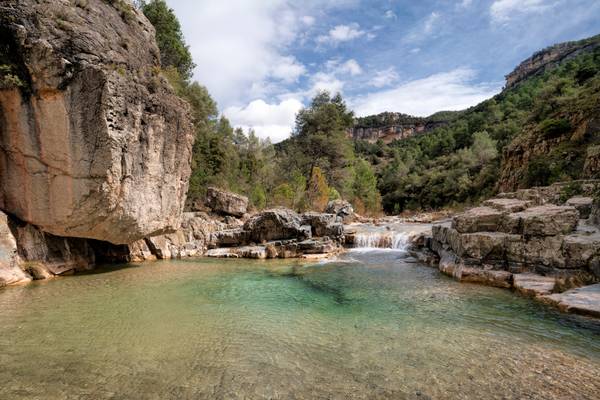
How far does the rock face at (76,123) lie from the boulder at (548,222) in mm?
13118

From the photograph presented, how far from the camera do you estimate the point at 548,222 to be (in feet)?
32.0

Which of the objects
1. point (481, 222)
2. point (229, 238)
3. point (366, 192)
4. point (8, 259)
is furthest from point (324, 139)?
point (8, 259)

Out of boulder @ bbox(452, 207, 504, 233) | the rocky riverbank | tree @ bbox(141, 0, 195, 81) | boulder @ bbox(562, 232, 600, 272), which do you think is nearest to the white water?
the rocky riverbank

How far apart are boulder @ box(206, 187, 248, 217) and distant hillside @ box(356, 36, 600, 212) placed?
66.6 feet

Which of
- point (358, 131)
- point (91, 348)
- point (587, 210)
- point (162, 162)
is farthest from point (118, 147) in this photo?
point (358, 131)

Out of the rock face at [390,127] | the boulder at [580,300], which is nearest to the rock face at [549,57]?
the rock face at [390,127]

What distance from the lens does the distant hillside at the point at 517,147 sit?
20.3 metres

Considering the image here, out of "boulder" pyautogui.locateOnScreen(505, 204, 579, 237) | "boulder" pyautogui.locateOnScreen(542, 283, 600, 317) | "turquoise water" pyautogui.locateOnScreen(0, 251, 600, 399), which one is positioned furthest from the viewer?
"boulder" pyautogui.locateOnScreen(505, 204, 579, 237)

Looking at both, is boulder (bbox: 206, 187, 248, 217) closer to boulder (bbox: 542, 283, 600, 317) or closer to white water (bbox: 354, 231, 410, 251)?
white water (bbox: 354, 231, 410, 251)

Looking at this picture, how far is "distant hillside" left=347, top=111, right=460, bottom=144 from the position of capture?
387ft

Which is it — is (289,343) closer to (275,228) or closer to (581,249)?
(581,249)

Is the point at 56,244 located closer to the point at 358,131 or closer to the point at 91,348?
the point at 91,348

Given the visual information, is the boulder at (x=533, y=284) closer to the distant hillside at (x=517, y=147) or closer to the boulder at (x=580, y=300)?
the boulder at (x=580, y=300)

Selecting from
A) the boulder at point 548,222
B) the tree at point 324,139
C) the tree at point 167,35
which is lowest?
the boulder at point 548,222
